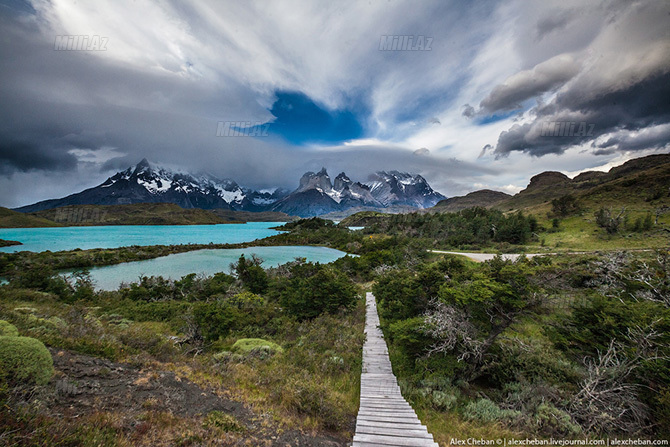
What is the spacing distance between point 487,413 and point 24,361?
11109 mm

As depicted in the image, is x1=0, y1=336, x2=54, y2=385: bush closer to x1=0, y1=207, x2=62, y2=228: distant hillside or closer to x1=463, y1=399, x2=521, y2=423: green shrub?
x1=463, y1=399, x2=521, y2=423: green shrub

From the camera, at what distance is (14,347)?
5078 mm

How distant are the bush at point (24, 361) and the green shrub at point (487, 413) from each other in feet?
33.8

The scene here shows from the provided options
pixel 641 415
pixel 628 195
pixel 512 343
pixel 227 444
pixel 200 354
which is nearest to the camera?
pixel 227 444

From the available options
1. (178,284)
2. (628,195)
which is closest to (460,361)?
(178,284)

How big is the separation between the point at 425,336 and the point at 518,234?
172 ft

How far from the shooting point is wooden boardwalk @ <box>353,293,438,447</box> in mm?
5770

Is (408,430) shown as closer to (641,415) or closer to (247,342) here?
(641,415)

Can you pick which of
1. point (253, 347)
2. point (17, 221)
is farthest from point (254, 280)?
point (17, 221)

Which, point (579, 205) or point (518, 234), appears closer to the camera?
point (518, 234)

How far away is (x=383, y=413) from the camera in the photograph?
7.02 meters

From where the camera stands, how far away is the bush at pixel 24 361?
15.8 ft

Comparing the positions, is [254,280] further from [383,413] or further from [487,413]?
[487,413]

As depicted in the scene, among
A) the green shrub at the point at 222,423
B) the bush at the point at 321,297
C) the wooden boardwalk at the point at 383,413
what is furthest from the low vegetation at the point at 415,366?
the bush at the point at 321,297
